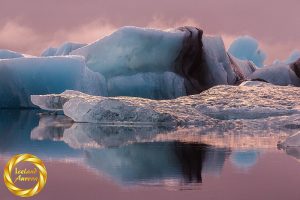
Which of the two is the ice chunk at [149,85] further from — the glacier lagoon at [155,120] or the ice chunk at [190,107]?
the ice chunk at [190,107]

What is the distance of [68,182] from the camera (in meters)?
5.69

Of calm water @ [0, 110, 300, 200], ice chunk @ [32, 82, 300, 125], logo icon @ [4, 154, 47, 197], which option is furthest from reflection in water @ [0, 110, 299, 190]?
Result: ice chunk @ [32, 82, 300, 125]

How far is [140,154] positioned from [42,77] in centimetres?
1946

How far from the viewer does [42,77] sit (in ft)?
88.2

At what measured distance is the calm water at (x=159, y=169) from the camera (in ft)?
17.0

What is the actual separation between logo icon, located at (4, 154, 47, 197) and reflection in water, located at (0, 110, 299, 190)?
786 millimetres

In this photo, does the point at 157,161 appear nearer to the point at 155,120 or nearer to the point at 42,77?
the point at 155,120

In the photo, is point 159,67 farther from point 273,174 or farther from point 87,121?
point 273,174

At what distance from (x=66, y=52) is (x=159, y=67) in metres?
8.64

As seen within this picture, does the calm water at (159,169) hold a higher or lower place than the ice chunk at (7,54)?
lower

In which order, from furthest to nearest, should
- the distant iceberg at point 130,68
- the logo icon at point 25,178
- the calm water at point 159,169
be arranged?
the distant iceberg at point 130,68 < the calm water at point 159,169 < the logo icon at point 25,178

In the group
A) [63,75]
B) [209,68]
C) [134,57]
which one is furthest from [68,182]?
[209,68]

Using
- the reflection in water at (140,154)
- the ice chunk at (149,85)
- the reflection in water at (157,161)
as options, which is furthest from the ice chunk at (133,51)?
the reflection in water at (157,161)

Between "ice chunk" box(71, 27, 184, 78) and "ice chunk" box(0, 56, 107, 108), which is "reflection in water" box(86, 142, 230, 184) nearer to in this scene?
"ice chunk" box(0, 56, 107, 108)
